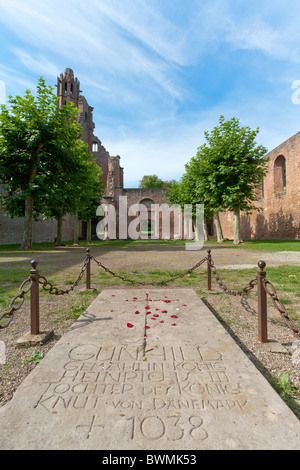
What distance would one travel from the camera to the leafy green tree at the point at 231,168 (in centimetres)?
1606

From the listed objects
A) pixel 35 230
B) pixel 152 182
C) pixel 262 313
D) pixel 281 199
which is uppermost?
pixel 152 182

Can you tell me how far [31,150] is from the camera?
45.8 ft

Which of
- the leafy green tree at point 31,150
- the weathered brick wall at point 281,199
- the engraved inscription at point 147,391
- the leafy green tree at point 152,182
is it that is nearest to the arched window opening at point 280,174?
the weathered brick wall at point 281,199

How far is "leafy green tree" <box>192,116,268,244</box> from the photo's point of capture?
16.1m

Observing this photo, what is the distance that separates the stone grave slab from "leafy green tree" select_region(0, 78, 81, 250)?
12.7 meters

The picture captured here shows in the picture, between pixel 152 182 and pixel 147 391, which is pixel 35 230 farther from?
pixel 152 182

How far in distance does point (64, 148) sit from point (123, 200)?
60.9ft

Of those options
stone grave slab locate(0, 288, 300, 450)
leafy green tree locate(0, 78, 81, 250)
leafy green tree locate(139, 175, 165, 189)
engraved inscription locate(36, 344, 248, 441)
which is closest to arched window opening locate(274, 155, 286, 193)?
leafy green tree locate(0, 78, 81, 250)

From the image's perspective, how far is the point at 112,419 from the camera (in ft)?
4.88

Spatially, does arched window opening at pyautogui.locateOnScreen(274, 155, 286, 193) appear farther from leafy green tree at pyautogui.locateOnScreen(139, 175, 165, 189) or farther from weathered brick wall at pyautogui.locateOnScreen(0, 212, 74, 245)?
leafy green tree at pyautogui.locateOnScreen(139, 175, 165, 189)

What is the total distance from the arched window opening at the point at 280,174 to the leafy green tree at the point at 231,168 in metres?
4.21

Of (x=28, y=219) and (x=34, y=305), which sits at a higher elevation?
(x=28, y=219)

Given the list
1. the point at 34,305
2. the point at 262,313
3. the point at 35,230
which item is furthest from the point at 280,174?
the point at 35,230

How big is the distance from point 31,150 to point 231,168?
12451mm
